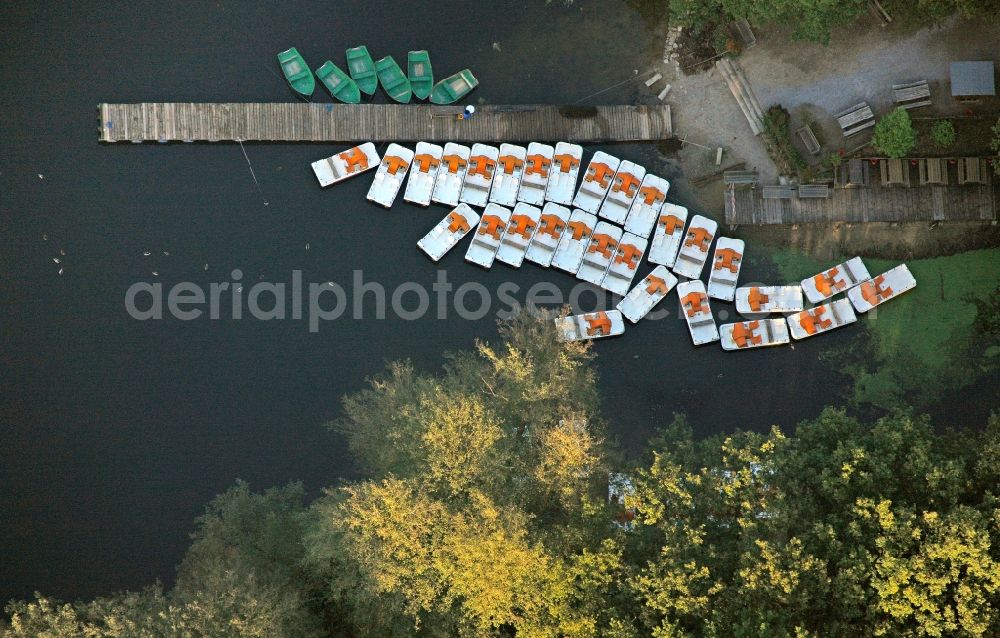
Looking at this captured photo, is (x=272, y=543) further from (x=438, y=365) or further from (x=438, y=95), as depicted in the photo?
(x=438, y=95)

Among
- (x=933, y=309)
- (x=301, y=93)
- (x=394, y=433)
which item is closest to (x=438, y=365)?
(x=394, y=433)

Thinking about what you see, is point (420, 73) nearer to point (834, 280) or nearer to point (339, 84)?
point (339, 84)

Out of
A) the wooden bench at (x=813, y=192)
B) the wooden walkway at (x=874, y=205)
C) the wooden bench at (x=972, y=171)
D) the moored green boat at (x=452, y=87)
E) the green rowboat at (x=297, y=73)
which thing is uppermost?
the green rowboat at (x=297, y=73)

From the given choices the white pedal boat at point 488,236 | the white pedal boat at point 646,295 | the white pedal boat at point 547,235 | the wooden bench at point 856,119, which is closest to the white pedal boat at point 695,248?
the white pedal boat at point 646,295

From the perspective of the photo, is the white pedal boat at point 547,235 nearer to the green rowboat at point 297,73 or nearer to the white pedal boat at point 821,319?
the white pedal boat at point 821,319

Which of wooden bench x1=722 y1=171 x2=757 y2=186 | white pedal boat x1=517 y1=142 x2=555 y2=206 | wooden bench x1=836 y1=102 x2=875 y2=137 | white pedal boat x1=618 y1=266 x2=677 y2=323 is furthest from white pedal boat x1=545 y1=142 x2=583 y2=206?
wooden bench x1=836 y1=102 x2=875 y2=137

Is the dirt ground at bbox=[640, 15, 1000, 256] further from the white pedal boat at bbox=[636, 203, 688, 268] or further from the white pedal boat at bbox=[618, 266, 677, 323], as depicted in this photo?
the white pedal boat at bbox=[618, 266, 677, 323]
